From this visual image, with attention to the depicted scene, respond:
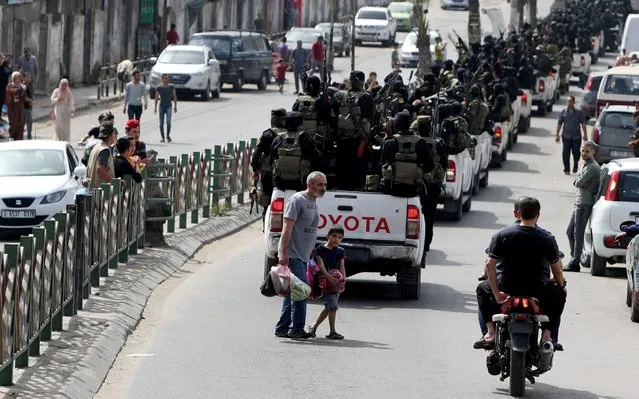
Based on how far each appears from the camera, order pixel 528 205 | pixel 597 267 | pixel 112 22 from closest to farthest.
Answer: pixel 528 205 < pixel 597 267 < pixel 112 22

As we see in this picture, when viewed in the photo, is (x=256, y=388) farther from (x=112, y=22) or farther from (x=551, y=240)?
(x=112, y=22)

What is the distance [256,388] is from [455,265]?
9491 mm

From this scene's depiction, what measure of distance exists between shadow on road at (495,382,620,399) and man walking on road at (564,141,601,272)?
870 centimetres

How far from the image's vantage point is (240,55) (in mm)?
54469

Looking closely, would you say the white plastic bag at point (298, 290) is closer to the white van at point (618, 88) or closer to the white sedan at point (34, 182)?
the white sedan at point (34, 182)

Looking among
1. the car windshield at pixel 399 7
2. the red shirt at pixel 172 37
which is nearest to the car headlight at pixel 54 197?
the red shirt at pixel 172 37

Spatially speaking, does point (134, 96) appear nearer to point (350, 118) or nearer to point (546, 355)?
point (350, 118)

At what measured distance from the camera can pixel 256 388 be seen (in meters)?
12.7

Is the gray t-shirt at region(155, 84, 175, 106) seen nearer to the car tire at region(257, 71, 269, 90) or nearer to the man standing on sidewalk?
the man standing on sidewalk

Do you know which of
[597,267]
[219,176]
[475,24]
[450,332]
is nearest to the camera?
[450,332]

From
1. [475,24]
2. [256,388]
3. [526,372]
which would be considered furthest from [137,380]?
[475,24]

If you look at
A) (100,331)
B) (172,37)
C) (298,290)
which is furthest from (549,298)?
(172,37)

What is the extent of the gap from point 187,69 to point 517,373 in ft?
123

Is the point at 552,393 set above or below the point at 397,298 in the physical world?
above
